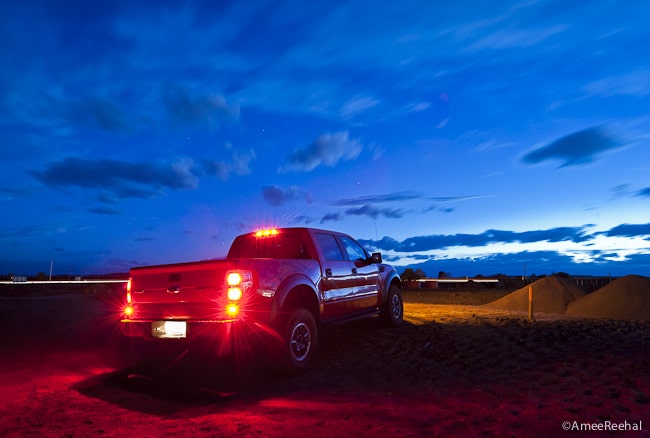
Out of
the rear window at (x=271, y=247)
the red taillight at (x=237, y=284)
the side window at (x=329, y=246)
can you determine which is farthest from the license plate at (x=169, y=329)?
the side window at (x=329, y=246)

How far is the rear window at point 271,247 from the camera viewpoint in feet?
25.8

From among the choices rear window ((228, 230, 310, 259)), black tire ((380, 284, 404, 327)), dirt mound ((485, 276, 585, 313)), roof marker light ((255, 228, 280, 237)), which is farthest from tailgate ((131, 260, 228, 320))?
dirt mound ((485, 276, 585, 313))

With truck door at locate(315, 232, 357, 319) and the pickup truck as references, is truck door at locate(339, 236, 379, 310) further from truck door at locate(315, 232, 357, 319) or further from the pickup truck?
the pickup truck

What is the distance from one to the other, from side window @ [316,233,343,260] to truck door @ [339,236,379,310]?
0.89 ft

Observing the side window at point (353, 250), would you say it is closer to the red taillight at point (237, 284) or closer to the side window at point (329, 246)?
the side window at point (329, 246)

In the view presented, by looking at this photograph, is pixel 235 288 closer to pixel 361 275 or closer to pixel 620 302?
pixel 361 275

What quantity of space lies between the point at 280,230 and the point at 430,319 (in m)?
5.87

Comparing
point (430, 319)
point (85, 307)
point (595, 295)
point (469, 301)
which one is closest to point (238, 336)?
point (430, 319)

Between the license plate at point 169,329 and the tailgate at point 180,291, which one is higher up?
the tailgate at point 180,291

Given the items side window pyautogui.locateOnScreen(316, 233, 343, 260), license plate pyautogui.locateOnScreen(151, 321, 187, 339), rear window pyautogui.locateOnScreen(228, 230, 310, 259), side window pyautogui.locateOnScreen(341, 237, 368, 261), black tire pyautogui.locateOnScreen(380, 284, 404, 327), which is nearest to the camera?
license plate pyautogui.locateOnScreen(151, 321, 187, 339)

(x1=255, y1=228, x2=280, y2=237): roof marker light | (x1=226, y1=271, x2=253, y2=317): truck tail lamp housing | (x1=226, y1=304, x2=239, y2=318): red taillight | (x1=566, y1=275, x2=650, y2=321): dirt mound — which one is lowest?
(x1=566, y1=275, x2=650, y2=321): dirt mound

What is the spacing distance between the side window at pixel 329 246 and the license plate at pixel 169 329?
8.95 feet

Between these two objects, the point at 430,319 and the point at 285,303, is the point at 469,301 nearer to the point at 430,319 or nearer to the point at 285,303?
the point at 430,319

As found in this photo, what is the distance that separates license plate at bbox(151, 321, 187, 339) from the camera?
5.99 m
